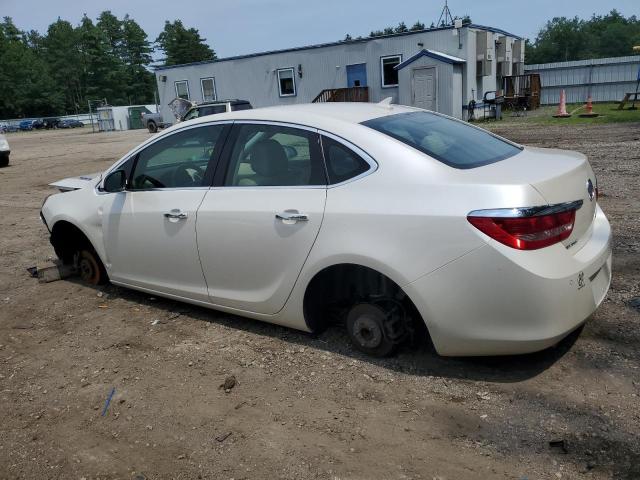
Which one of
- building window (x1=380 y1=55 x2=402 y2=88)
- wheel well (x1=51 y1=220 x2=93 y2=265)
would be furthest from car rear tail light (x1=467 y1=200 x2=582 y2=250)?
building window (x1=380 y1=55 x2=402 y2=88)

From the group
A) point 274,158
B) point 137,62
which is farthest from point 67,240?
point 137,62

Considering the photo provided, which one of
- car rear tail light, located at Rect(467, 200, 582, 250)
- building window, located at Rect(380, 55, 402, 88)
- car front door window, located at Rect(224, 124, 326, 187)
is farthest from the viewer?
building window, located at Rect(380, 55, 402, 88)

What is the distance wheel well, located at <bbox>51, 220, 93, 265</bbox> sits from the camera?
525 cm

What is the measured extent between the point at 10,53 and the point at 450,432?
315ft

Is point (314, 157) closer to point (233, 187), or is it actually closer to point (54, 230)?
point (233, 187)

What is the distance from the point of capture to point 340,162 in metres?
3.39

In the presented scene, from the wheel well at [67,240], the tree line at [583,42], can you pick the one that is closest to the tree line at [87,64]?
the tree line at [583,42]

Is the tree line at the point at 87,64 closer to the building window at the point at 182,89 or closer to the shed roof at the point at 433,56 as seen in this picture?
the building window at the point at 182,89

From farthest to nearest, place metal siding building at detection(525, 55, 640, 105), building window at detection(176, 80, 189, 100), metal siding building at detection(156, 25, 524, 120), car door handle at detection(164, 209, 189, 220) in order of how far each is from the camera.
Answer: building window at detection(176, 80, 189, 100) < metal siding building at detection(525, 55, 640, 105) < metal siding building at detection(156, 25, 524, 120) < car door handle at detection(164, 209, 189, 220)

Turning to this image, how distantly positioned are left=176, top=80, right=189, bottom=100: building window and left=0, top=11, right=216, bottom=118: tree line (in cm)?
5842

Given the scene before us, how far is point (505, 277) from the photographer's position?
9.07 ft

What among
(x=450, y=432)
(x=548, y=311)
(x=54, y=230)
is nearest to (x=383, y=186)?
(x=548, y=311)

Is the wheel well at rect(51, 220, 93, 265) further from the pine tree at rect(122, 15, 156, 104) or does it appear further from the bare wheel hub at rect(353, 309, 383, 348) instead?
the pine tree at rect(122, 15, 156, 104)

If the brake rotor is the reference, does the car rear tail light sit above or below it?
above
